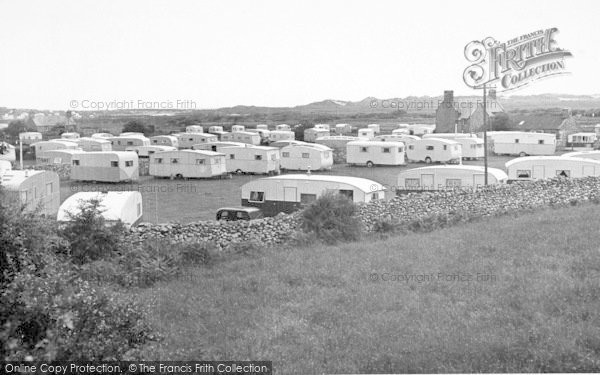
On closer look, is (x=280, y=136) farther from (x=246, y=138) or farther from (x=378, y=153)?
(x=378, y=153)

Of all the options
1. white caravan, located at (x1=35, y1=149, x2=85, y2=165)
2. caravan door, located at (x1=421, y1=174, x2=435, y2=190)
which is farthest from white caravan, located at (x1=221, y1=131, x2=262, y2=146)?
caravan door, located at (x1=421, y1=174, x2=435, y2=190)

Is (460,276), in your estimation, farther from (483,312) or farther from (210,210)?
(210,210)

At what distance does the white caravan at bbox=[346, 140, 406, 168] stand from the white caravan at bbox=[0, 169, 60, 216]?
63.1 ft

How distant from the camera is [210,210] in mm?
19375

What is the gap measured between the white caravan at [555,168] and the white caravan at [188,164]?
1342cm

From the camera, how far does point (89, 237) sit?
981cm

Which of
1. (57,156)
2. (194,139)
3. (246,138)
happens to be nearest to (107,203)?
(57,156)

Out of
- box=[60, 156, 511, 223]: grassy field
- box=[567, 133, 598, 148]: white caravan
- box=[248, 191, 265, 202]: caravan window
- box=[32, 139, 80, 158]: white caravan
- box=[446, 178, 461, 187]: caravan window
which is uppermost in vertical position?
box=[32, 139, 80, 158]: white caravan

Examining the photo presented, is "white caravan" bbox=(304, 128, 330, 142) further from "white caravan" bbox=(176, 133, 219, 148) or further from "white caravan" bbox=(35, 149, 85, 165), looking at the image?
"white caravan" bbox=(35, 149, 85, 165)

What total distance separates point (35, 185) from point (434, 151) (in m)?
23.8

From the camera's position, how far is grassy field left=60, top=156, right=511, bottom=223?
61.2ft

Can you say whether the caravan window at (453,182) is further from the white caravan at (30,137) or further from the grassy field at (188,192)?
the white caravan at (30,137)

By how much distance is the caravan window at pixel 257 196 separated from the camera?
727 inches

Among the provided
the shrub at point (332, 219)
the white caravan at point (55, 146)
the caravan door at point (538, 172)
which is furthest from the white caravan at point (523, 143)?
the shrub at point (332, 219)
